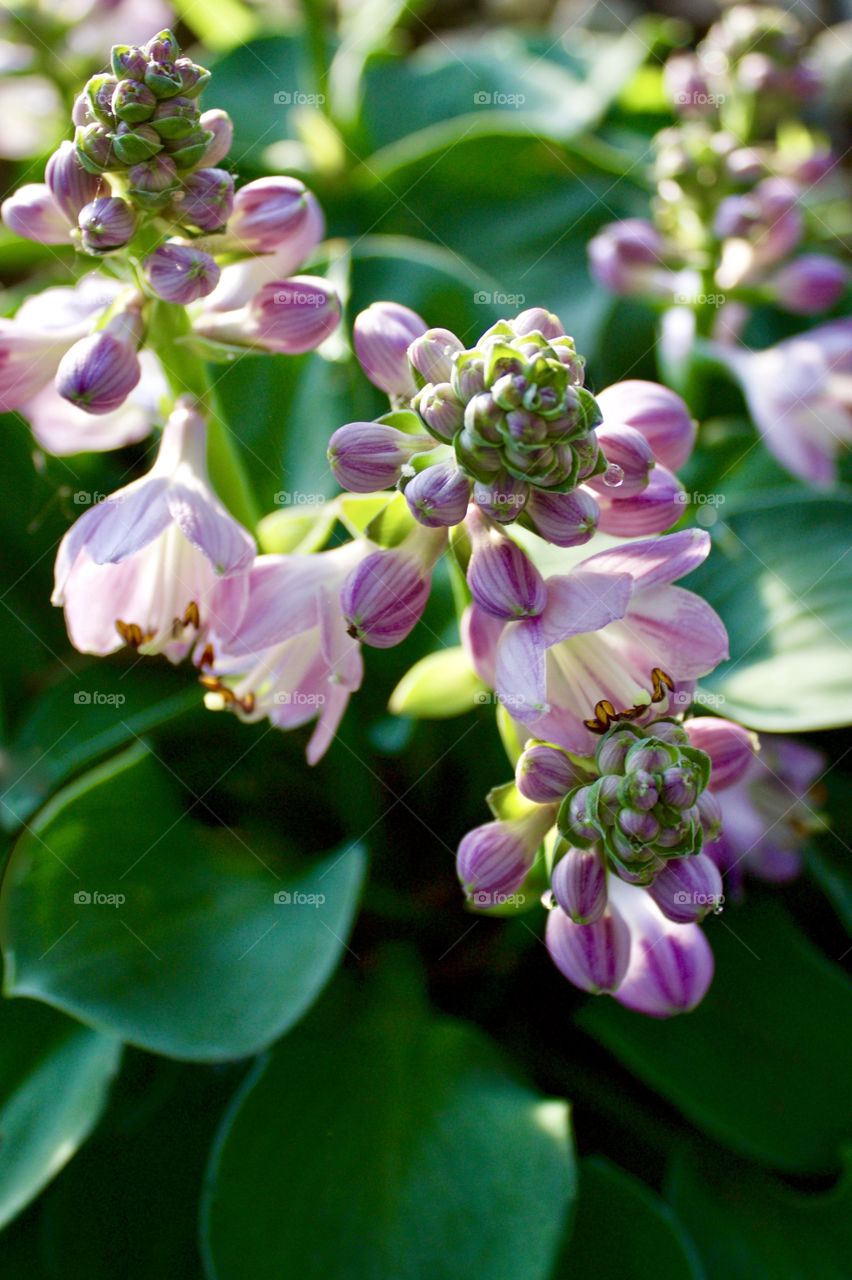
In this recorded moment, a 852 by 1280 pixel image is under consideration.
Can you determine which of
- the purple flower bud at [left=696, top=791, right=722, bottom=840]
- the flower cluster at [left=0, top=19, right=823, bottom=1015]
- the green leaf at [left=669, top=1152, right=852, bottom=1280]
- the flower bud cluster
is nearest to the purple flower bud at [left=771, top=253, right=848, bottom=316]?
the flower bud cluster

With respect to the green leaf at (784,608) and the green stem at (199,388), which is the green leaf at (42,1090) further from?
the green leaf at (784,608)

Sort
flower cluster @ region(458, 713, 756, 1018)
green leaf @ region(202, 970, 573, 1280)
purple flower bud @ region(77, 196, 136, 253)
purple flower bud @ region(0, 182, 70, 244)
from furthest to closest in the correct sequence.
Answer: green leaf @ region(202, 970, 573, 1280) → purple flower bud @ region(0, 182, 70, 244) → purple flower bud @ region(77, 196, 136, 253) → flower cluster @ region(458, 713, 756, 1018)

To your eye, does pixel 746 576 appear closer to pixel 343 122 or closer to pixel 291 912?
pixel 291 912

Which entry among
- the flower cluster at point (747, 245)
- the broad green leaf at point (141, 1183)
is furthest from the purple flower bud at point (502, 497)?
the broad green leaf at point (141, 1183)

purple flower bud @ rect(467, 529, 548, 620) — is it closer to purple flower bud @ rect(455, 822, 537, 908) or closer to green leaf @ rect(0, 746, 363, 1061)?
purple flower bud @ rect(455, 822, 537, 908)

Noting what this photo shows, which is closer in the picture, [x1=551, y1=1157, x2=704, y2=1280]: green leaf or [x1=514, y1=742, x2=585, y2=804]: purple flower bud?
[x1=514, y1=742, x2=585, y2=804]: purple flower bud

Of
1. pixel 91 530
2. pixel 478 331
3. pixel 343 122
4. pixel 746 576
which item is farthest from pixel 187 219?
pixel 343 122
